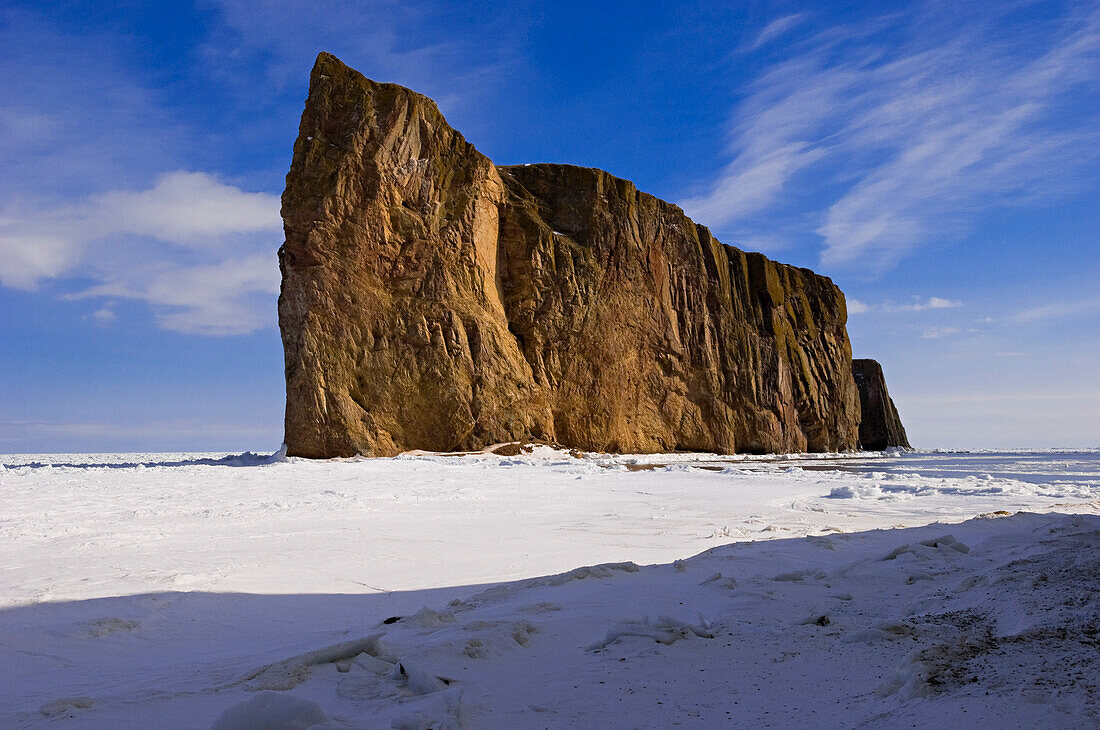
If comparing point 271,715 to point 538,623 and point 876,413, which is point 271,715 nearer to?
point 538,623

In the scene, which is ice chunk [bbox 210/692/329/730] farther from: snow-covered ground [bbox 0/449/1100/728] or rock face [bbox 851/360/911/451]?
rock face [bbox 851/360/911/451]

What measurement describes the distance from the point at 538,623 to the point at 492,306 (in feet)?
92.3

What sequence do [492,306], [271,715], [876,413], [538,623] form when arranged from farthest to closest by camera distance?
[876,413] < [492,306] < [538,623] < [271,715]

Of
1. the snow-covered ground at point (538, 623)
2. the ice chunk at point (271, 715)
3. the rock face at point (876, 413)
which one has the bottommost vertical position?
the snow-covered ground at point (538, 623)

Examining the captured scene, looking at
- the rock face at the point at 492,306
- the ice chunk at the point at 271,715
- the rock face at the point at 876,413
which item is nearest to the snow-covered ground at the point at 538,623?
the ice chunk at the point at 271,715

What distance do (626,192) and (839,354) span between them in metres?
26.4

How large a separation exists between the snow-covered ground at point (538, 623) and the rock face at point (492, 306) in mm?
18782

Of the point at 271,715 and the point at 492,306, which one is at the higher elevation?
the point at 492,306

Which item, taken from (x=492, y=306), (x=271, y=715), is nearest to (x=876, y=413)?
(x=492, y=306)

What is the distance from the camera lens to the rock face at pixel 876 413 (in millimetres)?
65062

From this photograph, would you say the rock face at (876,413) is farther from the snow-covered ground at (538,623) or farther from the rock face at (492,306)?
the snow-covered ground at (538,623)

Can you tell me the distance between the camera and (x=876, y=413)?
218 feet

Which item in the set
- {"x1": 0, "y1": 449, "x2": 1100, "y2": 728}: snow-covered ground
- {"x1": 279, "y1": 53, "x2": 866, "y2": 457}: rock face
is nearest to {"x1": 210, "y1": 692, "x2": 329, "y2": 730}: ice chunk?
{"x1": 0, "y1": 449, "x2": 1100, "y2": 728}: snow-covered ground

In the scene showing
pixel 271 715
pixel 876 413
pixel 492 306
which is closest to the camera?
pixel 271 715
